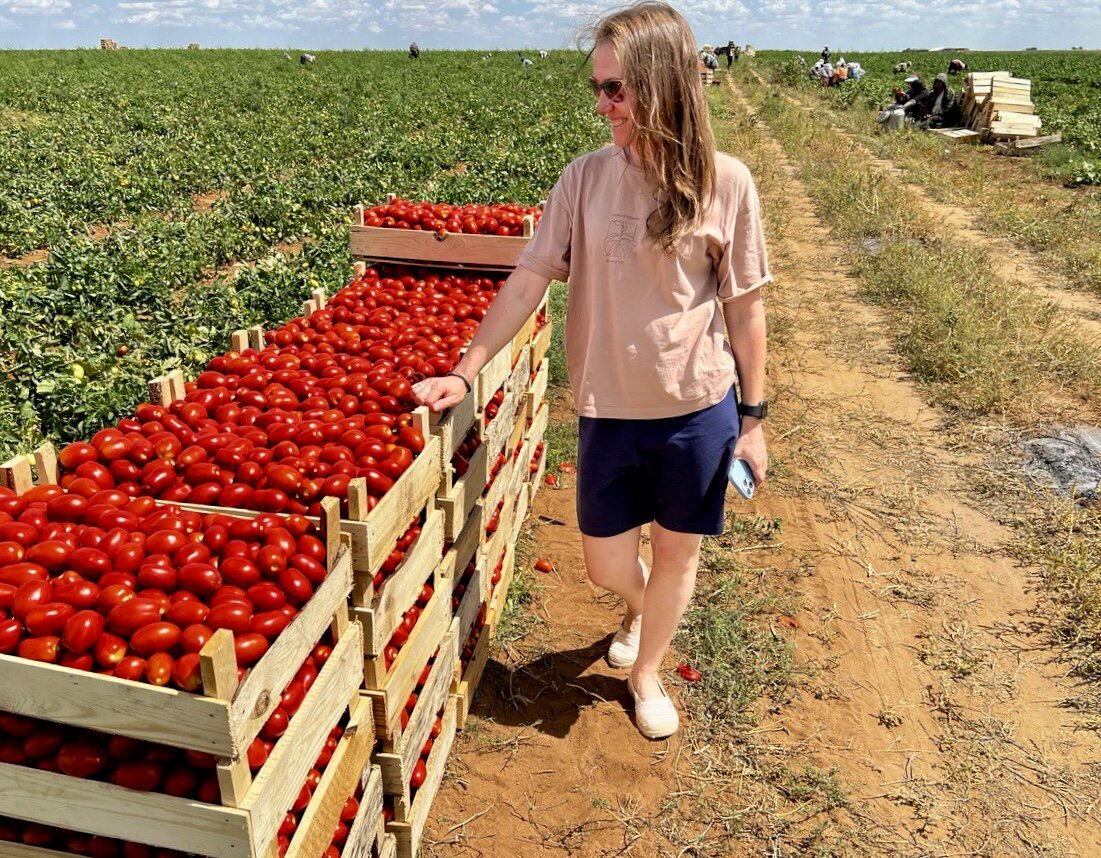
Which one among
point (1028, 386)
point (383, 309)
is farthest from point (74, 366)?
point (1028, 386)

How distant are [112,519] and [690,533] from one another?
81.3 inches

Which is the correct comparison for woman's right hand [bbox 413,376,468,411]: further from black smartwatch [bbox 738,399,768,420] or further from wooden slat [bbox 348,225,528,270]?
wooden slat [bbox 348,225,528,270]

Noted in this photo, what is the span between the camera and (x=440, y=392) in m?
3.13

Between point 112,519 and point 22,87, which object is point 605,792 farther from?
point 22,87

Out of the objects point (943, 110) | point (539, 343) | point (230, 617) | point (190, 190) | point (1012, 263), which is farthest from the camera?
point (943, 110)

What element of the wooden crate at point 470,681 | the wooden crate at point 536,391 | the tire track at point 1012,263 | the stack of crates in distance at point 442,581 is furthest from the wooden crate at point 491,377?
the tire track at point 1012,263

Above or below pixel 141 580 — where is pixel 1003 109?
above

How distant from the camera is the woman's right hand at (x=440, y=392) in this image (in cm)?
310

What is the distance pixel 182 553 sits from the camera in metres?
2.23

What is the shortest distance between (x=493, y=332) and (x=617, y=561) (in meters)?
1.14

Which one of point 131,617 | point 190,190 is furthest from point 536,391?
point 190,190

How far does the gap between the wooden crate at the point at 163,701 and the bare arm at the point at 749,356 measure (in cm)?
197

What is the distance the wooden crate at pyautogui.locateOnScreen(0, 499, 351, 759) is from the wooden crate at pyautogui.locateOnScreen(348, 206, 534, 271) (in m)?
3.83

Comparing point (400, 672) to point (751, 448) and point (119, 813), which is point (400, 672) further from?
point (751, 448)
